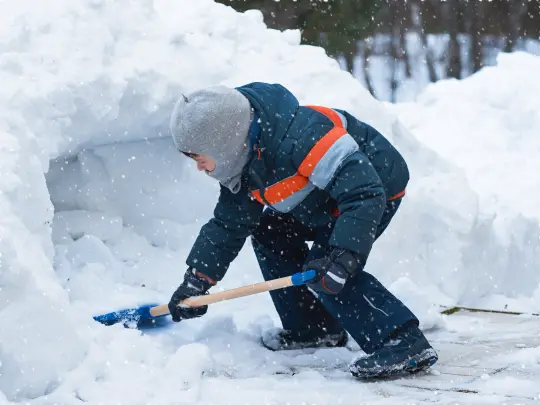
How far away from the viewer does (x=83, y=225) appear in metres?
4.17

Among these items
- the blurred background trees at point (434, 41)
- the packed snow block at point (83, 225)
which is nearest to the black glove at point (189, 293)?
the packed snow block at point (83, 225)

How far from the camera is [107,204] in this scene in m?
4.37

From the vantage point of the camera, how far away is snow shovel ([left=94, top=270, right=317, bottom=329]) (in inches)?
116

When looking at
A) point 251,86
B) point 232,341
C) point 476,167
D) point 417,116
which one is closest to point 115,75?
point 251,86

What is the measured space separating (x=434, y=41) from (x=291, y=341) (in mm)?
11604

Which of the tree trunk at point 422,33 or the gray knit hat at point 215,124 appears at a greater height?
the gray knit hat at point 215,124

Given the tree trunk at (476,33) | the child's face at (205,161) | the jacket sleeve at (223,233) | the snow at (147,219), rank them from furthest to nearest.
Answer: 1. the tree trunk at (476,33)
2. the jacket sleeve at (223,233)
3. the child's face at (205,161)
4. the snow at (147,219)

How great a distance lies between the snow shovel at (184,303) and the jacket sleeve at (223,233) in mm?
163

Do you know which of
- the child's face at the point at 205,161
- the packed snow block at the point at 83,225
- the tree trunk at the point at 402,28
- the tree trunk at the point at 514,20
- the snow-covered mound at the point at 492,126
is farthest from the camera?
the tree trunk at the point at 514,20

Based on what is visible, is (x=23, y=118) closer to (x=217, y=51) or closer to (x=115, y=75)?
(x=115, y=75)

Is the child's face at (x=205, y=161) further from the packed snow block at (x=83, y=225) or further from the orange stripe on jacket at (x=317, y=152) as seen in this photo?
the packed snow block at (x=83, y=225)

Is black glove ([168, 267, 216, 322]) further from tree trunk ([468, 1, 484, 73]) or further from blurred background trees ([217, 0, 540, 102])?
tree trunk ([468, 1, 484, 73])

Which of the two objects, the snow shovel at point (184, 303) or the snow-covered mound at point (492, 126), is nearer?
the snow shovel at point (184, 303)

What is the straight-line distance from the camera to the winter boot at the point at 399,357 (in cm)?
289
